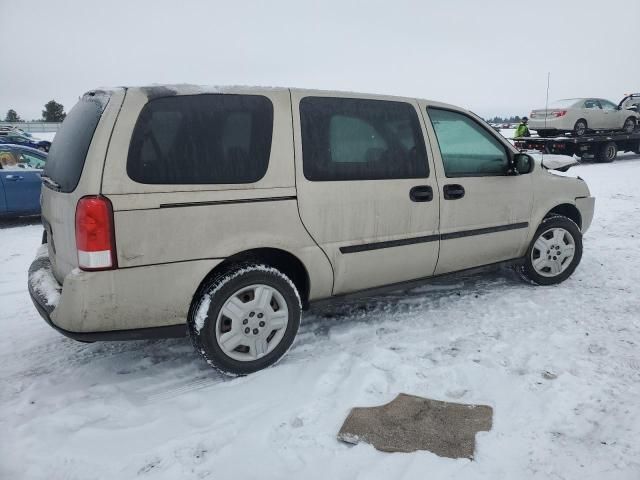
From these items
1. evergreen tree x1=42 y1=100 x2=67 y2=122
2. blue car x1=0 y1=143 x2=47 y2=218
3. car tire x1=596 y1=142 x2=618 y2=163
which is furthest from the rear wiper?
evergreen tree x1=42 y1=100 x2=67 y2=122

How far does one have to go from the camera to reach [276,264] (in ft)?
10.4

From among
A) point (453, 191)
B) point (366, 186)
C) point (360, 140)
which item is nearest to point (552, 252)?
point (453, 191)

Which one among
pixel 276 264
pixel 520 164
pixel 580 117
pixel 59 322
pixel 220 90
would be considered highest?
pixel 580 117

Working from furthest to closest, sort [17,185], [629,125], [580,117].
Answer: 1. [629,125]
2. [580,117]
3. [17,185]

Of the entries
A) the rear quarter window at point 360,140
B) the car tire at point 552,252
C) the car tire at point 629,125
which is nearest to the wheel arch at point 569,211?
the car tire at point 552,252

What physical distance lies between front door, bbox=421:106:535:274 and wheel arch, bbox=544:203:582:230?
65 cm

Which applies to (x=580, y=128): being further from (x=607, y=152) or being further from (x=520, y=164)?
(x=520, y=164)

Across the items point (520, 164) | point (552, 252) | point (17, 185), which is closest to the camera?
point (520, 164)

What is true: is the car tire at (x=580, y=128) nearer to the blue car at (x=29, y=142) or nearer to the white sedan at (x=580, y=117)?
the white sedan at (x=580, y=117)

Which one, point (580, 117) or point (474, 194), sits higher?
point (580, 117)

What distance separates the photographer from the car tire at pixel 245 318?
280 cm

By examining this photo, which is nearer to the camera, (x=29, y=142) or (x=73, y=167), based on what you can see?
(x=73, y=167)

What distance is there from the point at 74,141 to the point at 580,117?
705 inches

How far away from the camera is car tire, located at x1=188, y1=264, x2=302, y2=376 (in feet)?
9.20
